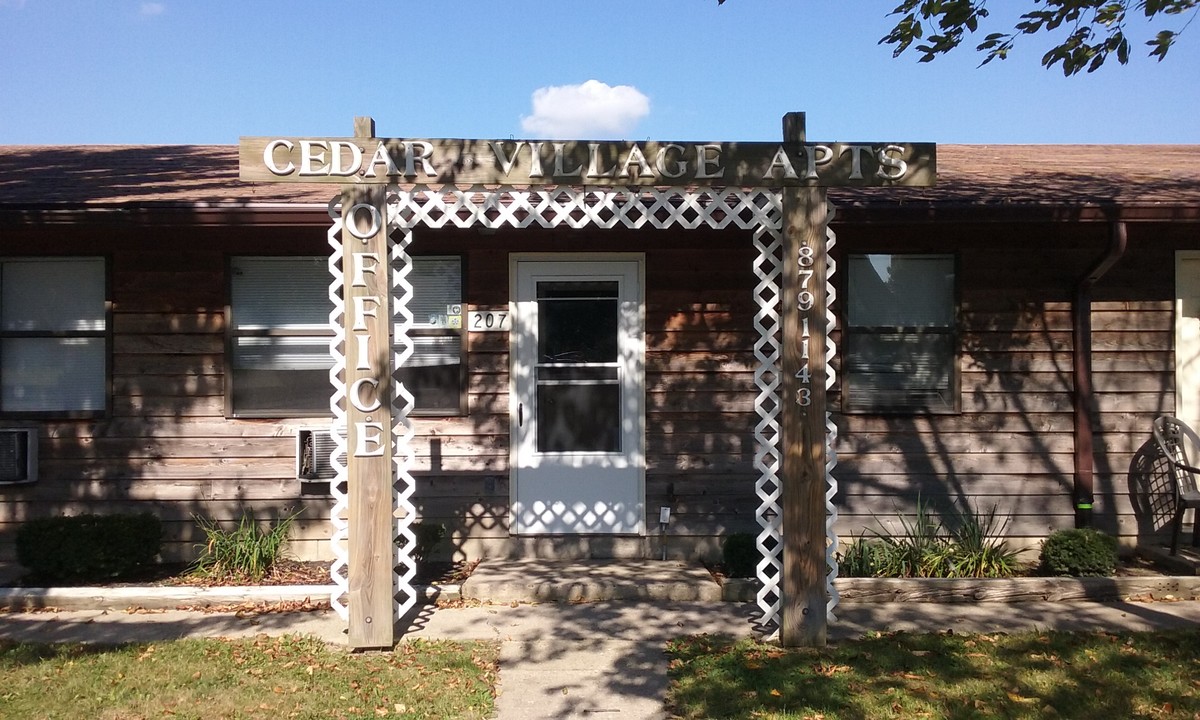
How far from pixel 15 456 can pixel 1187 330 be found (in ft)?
30.9

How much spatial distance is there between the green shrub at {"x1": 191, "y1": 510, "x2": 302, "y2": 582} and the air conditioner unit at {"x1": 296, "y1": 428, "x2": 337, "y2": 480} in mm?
440

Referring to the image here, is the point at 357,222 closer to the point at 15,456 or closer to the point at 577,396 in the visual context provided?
the point at 577,396

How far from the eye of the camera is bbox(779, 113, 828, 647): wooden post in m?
5.44

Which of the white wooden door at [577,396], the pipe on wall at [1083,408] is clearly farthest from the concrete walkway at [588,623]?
the pipe on wall at [1083,408]

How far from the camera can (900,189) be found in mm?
7418

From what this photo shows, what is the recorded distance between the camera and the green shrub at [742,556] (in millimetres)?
6703

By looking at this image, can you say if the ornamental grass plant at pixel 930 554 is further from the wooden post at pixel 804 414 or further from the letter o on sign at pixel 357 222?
the letter o on sign at pixel 357 222

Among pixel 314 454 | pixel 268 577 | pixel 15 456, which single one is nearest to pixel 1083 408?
pixel 314 454

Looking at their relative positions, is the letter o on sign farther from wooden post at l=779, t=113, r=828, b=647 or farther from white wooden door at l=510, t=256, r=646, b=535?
wooden post at l=779, t=113, r=828, b=647

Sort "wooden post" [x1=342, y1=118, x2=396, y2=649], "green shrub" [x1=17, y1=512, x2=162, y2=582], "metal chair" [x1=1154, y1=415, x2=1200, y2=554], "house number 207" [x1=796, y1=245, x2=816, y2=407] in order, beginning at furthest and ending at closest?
"metal chair" [x1=1154, y1=415, x2=1200, y2=554] → "green shrub" [x1=17, y1=512, x2=162, y2=582] → "house number 207" [x1=796, y1=245, x2=816, y2=407] → "wooden post" [x1=342, y1=118, x2=396, y2=649]

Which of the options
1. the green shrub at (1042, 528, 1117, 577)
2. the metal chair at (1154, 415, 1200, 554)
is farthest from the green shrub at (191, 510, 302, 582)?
the metal chair at (1154, 415, 1200, 554)

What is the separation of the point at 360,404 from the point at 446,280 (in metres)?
2.32

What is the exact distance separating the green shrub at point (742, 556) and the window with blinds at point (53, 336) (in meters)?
5.10

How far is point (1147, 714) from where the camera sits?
176 inches
